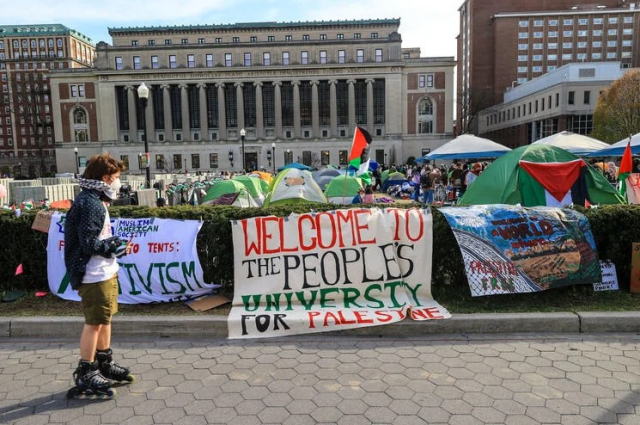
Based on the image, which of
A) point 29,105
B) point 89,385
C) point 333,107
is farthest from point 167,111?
point 89,385

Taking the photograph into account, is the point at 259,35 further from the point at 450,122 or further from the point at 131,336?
the point at 131,336

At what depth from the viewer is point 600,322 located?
545cm

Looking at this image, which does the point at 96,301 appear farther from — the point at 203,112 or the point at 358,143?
the point at 203,112

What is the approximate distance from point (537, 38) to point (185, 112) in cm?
7411

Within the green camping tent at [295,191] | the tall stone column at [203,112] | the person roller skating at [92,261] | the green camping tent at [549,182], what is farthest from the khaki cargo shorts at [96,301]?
the tall stone column at [203,112]

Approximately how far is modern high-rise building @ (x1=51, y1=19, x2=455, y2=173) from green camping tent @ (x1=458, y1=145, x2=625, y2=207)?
74.2 meters

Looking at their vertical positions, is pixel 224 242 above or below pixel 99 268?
below

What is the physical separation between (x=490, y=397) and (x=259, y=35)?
97152mm

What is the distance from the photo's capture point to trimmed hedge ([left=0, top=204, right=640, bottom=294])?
6.26 metres

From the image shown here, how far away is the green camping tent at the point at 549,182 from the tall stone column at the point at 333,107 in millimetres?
78001

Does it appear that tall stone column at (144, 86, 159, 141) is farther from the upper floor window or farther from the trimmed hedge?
the trimmed hedge

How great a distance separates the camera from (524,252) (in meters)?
6.14

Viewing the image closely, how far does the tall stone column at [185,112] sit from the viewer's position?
86188 millimetres

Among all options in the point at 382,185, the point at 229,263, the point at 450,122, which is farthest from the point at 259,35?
the point at 229,263
